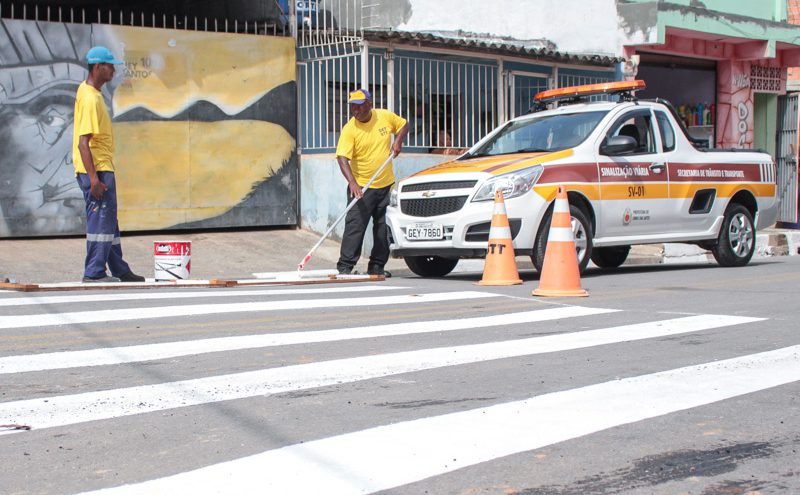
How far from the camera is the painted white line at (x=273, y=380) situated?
4.93 meters

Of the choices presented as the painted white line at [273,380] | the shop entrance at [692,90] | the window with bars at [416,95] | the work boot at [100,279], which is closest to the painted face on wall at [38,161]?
the window with bars at [416,95]

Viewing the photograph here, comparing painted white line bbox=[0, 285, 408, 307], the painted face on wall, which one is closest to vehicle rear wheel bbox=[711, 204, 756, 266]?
painted white line bbox=[0, 285, 408, 307]

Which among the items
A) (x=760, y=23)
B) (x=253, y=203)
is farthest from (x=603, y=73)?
(x=253, y=203)

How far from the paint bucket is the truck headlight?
3.00 metres

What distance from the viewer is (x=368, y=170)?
12.2 metres

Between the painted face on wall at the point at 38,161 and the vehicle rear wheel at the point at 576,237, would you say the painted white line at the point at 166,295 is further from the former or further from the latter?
the painted face on wall at the point at 38,161

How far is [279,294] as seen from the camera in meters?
9.49

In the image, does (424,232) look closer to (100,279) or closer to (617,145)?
(617,145)

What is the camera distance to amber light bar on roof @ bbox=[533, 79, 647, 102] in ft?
41.8

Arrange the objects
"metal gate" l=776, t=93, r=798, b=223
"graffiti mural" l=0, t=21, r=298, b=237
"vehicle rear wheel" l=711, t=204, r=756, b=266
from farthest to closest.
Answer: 1. "metal gate" l=776, t=93, r=798, b=223
2. "graffiti mural" l=0, t=21, r=298, b=237
3. "vehicle rear wheel" l=711, t=204, r=756, b=266

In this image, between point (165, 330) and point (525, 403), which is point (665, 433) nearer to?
point (525, 403)

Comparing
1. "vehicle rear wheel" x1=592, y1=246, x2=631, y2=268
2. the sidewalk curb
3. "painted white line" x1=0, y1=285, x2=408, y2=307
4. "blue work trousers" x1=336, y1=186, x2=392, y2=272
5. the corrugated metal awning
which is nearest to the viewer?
"painted white line" x1=0, y1=285, x2=408, y2=307

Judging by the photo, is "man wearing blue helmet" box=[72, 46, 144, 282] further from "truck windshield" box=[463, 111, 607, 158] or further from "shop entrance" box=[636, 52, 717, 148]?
"shop entrance" box=[636, 52, 717, 148]

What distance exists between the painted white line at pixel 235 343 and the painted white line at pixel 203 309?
3.63ft
